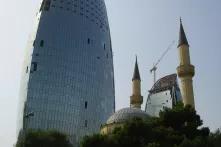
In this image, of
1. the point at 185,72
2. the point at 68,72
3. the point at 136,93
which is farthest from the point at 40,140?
the point at 68,72

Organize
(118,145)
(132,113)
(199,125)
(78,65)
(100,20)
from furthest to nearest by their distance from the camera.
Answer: (100,20), (78,65), (132,113), (199,125), (118,145)

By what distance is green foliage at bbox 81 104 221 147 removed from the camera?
127 ft

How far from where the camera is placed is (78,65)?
8038cm

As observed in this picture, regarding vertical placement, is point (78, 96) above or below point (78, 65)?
below

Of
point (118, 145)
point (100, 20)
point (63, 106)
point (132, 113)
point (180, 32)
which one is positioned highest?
point (100, 20)

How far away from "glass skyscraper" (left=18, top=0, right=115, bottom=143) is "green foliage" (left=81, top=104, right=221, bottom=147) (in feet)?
113

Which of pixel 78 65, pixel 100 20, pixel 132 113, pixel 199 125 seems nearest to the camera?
pixel 199 125

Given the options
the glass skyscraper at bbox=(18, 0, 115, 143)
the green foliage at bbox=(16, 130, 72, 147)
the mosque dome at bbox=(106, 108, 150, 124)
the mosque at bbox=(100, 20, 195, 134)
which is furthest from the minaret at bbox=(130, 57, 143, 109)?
the green foliage at bbox=(16, 130, 72, 147)

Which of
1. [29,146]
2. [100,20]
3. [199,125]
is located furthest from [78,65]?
[199,125]

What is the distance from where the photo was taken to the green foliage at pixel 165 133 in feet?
127

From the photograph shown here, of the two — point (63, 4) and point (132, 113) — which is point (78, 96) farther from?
point (132, 113)

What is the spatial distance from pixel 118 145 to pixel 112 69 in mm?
48604

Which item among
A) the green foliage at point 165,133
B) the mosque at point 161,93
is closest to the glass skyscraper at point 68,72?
the mosque at point 161,93

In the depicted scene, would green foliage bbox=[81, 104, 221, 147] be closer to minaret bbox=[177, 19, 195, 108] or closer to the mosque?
the mosque
